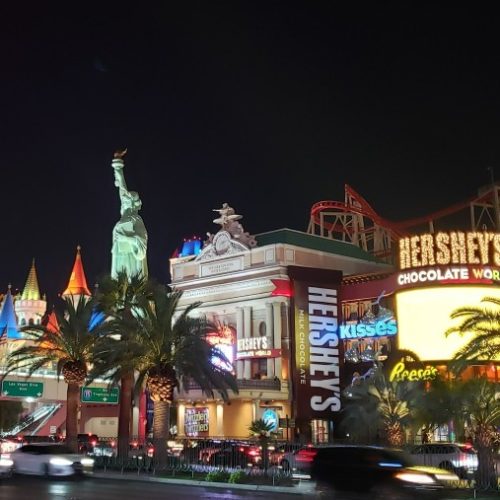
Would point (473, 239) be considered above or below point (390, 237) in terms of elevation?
below

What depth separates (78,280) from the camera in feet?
389

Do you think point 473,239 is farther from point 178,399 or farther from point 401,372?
point 178,399

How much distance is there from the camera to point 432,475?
17031 mm

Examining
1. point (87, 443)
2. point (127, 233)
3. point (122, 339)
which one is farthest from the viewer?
point (127, 233)

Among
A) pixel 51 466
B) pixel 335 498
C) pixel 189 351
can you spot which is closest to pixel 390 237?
pixel 189 351

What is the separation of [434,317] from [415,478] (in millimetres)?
41432

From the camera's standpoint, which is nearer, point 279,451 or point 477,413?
point 477,413

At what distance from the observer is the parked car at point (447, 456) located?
99.6 feet

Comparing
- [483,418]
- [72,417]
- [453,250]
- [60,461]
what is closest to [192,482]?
[60,461]

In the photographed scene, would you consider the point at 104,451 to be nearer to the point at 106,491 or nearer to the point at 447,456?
the point at 106,491

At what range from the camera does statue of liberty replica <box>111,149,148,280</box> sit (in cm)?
8369

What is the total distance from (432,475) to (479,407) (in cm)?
1228

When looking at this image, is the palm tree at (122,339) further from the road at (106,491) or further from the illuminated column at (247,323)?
the illuminated column at (247,323)

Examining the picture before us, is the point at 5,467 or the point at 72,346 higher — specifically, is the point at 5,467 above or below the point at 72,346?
below
